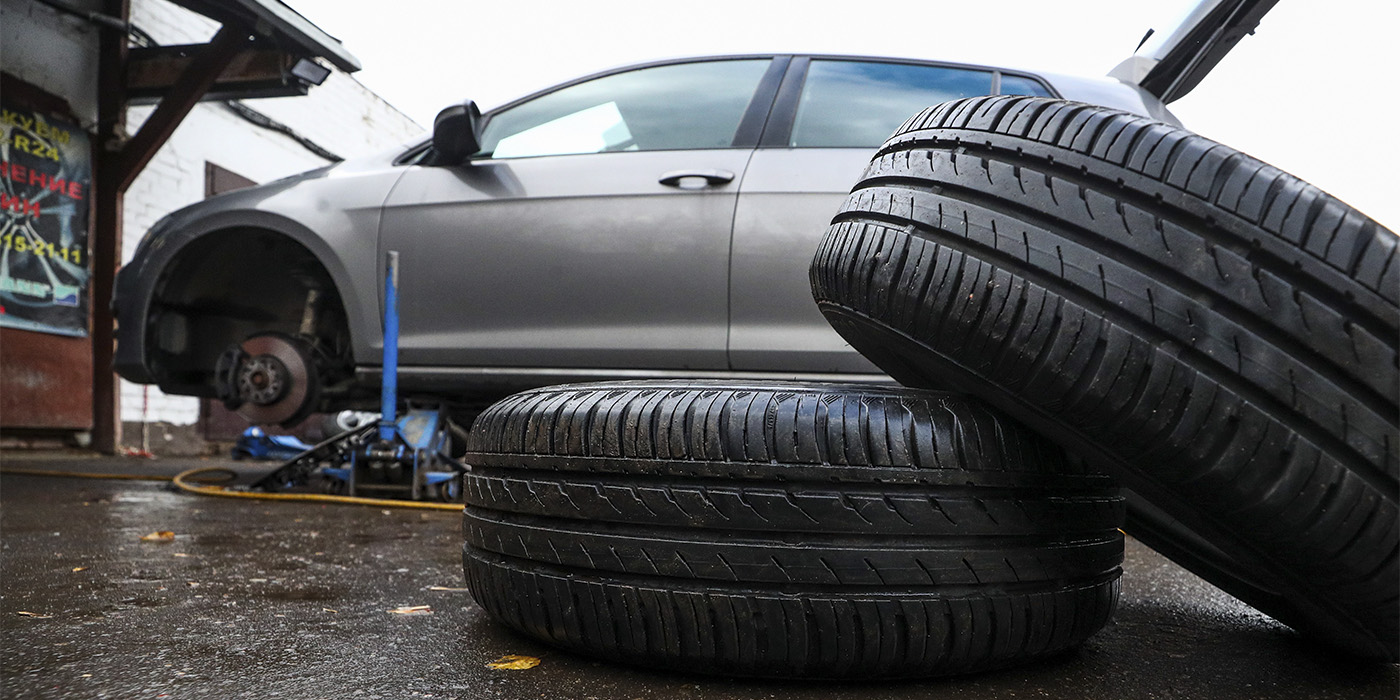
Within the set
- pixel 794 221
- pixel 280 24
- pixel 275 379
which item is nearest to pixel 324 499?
pixel 275 379

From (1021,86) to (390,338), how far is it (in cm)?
212

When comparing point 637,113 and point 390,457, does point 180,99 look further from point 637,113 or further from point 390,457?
point 637,113

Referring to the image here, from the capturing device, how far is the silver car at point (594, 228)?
8.21ft

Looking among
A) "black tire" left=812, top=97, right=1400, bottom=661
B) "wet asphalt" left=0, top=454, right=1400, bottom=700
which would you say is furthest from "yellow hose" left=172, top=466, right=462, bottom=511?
"black tire" left=812, top=97, right=1400, bottom=661

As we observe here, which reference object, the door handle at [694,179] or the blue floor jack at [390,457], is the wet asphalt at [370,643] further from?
the door handle at [694,179]

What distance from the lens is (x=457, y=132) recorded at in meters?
2.76

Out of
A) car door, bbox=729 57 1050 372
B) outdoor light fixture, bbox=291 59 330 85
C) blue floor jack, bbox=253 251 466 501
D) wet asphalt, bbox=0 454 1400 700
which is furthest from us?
outdoor light fixture, bbox=291 59 330 85

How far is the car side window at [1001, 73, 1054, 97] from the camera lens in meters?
2.66

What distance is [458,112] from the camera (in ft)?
8.96

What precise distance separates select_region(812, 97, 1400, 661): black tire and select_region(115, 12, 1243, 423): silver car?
1.38m

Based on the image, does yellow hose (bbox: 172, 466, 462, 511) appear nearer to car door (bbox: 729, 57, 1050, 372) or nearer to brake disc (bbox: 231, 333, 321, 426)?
brake disc (bbox: 231, 333, 321, 426)

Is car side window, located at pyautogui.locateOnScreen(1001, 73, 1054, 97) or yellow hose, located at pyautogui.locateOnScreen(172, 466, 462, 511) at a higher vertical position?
car side window, located at pyautogui.locateOnScreen(1001, 73, 1054, 97)

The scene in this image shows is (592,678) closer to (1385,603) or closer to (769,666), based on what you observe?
(769,666)

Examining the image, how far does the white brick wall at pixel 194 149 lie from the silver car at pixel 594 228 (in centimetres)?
386
